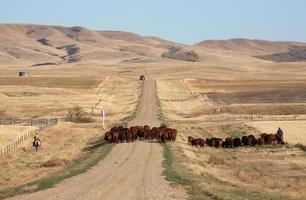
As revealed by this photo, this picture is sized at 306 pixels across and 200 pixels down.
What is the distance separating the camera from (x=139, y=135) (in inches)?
2068

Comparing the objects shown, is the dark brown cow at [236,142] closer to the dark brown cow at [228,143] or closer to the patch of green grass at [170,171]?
the dark brown cow at [228,143]

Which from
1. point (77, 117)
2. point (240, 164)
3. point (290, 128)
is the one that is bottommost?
point (240, 164)

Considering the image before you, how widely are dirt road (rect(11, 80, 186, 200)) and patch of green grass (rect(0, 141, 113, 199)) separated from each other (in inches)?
19.8

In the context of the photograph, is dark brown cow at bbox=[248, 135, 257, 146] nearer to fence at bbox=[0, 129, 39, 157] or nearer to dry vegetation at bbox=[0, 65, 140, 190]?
dry vegetation at bbox=[0, 65, 140, 190]

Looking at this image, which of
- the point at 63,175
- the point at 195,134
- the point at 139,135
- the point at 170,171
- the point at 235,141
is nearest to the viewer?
the point at 63,175

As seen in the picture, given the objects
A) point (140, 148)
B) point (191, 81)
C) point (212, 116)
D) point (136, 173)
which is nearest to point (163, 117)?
point (212, 116)

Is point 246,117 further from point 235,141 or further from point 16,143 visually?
point 16,143

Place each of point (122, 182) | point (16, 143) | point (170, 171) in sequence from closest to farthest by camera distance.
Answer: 1. point (122, 182)
2. point (170, 171)
3. point (16, 143)

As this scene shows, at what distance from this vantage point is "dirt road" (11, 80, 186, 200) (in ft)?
86.6

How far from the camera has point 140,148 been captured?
154 ft

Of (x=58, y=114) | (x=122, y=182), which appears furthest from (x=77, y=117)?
(x=122, y=182)

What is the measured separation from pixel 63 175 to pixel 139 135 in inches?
759

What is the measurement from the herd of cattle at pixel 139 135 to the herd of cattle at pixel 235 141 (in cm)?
221

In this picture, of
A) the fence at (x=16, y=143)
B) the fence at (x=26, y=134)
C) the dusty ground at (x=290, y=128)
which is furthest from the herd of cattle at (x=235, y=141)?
the fence at (x=26, y=134)
